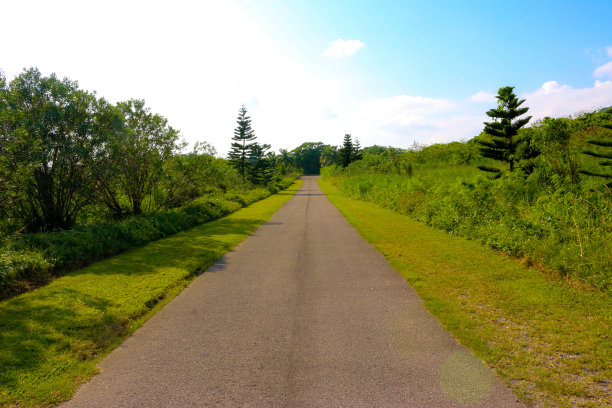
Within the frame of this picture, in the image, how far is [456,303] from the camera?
5.03m

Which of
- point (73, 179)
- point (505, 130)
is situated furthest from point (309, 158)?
point (73, 179)

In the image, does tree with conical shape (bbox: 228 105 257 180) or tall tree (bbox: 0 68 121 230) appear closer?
tall tree (bbox: 0 68 121 230)

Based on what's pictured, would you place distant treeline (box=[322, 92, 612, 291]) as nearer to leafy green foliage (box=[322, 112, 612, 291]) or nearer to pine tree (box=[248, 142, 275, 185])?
leafy green foliage (box=[322, 112, 612, 291])

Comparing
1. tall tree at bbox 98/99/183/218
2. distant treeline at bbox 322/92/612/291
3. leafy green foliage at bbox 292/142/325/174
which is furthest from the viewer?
leafy green foliage at bbox 292/142/325/174

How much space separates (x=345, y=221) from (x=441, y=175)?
24.0 feet

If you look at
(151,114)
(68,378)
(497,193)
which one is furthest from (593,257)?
(151,114)

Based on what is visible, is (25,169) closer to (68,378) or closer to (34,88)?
(34,88)

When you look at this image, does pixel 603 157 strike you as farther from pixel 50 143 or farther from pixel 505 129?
pixel 50 143

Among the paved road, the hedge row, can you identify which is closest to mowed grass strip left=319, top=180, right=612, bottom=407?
the paved road

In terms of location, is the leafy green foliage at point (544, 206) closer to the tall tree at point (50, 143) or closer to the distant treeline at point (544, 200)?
the distant treeline at point (544, 200)

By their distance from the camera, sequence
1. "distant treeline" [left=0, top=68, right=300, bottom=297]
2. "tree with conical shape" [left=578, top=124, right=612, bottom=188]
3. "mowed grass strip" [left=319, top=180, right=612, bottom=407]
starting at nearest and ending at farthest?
"mowed grass strip" [left=319, top=180, right=612, bottom=407] < "distant treeline" [left=0, top=68, right=300, bottom=297] < "tree with conical shape" [left=578, top=124, right=612, bottom=188]

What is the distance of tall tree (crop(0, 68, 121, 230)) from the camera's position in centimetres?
868

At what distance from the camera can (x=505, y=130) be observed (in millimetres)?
15766

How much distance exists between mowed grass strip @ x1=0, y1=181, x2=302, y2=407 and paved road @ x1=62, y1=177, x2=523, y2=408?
0.25 metres
